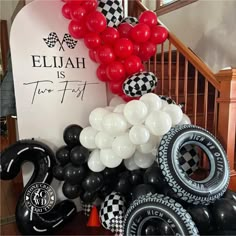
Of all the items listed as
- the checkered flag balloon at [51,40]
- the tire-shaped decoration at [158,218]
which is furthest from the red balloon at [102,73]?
the tire-shaped decoration at [158,218]

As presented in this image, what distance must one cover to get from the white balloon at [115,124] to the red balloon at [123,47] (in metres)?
0.55

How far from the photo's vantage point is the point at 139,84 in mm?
1738

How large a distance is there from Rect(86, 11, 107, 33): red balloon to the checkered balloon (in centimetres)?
136

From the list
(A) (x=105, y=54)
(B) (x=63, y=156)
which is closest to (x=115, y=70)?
(A) (x=105, y=54)

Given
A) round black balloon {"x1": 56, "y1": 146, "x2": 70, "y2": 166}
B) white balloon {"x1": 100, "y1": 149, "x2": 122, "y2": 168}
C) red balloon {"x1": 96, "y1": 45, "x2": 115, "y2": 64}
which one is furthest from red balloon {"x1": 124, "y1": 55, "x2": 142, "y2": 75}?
round black balloon {"x1": 56, "y1": 146, "x2": 70, "y2": 166}

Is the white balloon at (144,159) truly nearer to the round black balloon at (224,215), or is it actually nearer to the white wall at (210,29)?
the round black balloon at (224,215)

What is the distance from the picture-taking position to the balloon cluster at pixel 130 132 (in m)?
1.52

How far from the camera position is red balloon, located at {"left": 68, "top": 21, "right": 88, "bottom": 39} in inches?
69.8

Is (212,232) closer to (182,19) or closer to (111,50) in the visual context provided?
(111,50)

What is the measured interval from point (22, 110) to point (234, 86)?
5.69 feet

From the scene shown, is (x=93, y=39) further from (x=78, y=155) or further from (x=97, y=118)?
(x=78, y=155)

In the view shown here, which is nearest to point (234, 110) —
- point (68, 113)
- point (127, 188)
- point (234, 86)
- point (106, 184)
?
point (234, 86)

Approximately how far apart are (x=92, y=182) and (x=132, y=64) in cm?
103

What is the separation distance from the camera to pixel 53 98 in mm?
1868
